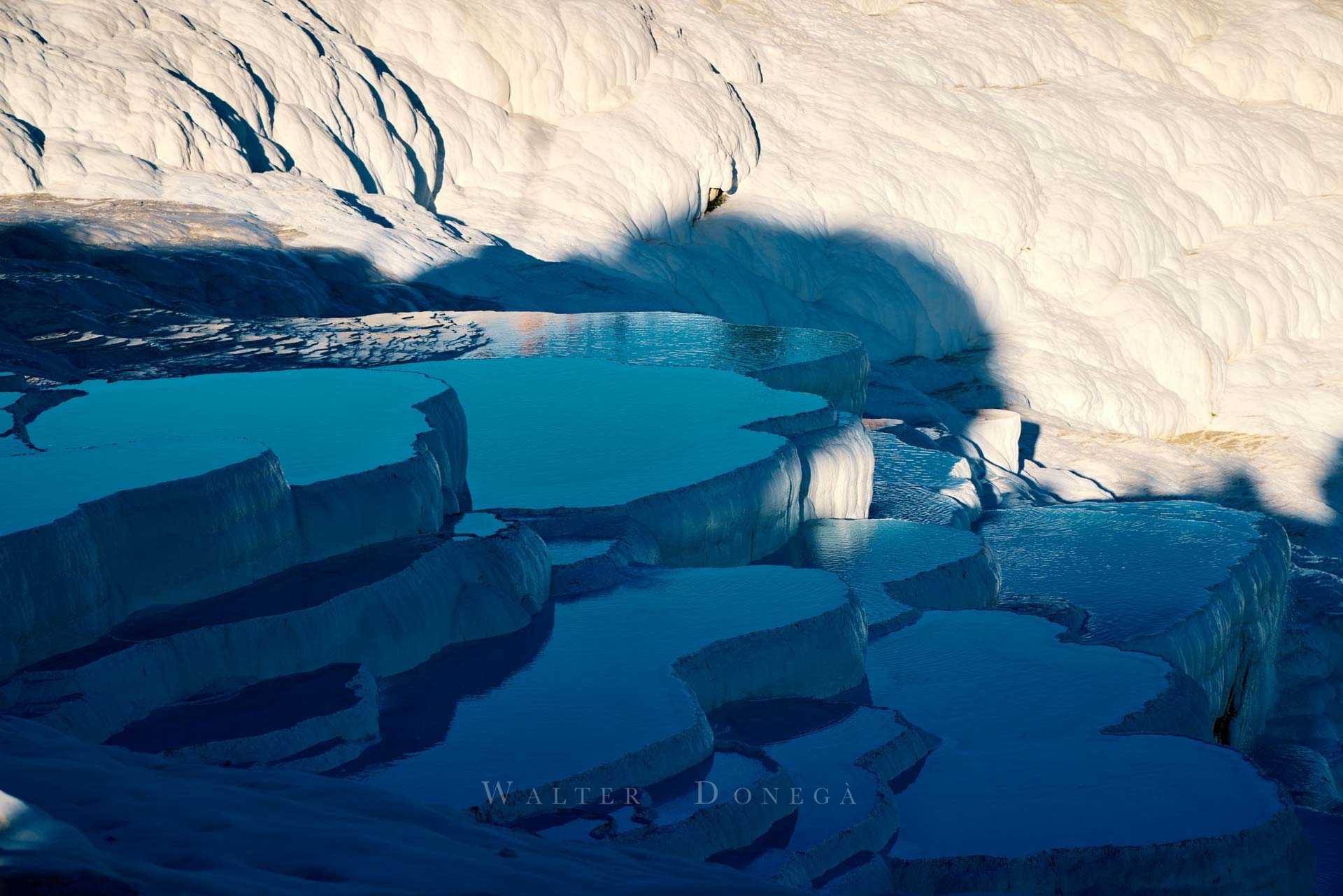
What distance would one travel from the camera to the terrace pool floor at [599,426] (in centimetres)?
668

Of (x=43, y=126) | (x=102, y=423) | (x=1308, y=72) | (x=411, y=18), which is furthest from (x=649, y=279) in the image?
(x=1308, y=72)

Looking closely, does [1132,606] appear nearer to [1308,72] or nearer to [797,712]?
[797,712]

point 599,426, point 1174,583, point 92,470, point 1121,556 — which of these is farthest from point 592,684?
point 1121,556

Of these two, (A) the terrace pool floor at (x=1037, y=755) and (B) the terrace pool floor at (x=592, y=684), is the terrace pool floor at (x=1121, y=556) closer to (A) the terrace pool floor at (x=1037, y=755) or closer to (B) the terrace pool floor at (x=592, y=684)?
(A) the terrace pool floor at (x=1037, y=755)

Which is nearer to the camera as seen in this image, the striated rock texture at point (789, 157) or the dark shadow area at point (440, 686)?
the dark shadow area at point (440, 686)

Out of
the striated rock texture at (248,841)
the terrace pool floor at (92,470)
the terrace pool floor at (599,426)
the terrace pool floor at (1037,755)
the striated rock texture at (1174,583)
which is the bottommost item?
the striated rock texture at (1174,583)

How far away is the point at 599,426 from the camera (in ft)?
24.6

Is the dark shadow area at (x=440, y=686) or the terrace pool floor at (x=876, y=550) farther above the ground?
the dark shadow area at (x=440, y=686)

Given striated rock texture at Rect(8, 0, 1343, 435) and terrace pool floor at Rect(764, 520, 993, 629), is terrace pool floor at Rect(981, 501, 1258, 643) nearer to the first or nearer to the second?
terrace pool floor at Rect(764, 520, 993, 629)

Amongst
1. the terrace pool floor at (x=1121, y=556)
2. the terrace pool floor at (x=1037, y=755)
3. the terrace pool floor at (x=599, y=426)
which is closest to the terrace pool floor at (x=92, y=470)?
the terrace pool floor at (x=599, y=426)

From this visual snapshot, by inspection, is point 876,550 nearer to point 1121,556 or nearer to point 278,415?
point 1121,556

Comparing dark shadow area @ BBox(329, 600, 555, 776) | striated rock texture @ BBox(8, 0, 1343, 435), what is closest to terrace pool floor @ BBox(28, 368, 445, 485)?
dark shadow area @ BBox(329, 600, 555, 776)

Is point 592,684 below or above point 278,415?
below

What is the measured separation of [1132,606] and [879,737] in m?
3.53
